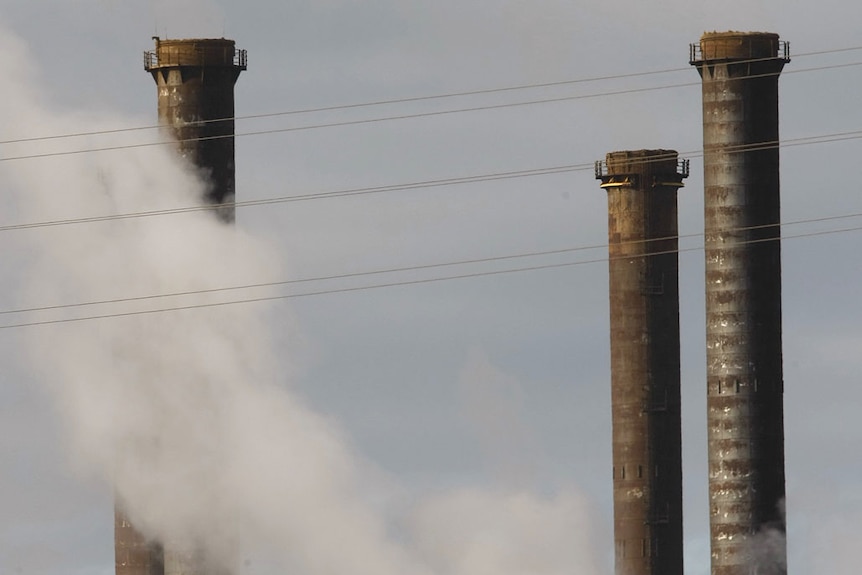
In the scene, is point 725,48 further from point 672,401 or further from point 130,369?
point 130,369

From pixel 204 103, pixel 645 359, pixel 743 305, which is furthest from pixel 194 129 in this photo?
pixel 743 305

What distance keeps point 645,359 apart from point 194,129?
54.1ft

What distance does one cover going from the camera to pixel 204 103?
84.9 metres

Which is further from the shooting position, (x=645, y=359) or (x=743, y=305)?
(x=645, y=359)

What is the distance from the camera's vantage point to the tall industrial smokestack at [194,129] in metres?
83.8

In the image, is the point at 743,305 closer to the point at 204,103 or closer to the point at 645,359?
the point at 645,359

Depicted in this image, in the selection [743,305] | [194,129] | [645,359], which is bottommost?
[645,359]

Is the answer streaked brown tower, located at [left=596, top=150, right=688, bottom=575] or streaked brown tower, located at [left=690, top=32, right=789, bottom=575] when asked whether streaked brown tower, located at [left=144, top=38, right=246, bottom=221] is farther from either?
streaked brown tower, located at [left=690, top=32, right=789, bottom=575]

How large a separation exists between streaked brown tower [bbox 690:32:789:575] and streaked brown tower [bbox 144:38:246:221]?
50.7ft

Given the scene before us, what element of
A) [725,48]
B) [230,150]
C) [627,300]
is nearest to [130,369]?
[230,150]

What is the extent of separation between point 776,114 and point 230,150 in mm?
17640

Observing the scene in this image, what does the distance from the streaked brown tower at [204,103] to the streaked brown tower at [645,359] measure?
1238 centimetres

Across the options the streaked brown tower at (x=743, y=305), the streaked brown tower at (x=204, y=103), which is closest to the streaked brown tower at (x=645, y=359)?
the streaked brown tower at (x=743, y=305)

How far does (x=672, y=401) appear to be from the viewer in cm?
8600
